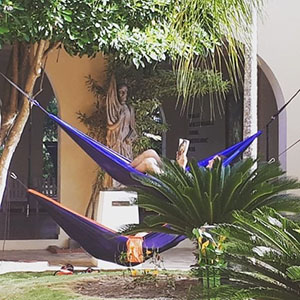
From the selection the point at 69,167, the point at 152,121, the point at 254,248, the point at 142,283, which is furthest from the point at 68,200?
the point at 254,248

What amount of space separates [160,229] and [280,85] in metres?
4.26

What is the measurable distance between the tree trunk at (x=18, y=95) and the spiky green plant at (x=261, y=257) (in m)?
3.62

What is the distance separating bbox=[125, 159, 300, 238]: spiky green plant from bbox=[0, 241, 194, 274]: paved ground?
1811 millimetres

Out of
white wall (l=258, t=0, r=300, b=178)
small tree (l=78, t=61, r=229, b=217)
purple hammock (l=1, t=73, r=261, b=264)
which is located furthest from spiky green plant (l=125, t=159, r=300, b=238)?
white wall (l=258, t=0, r=300, b=178)

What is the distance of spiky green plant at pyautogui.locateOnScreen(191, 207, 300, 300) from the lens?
9.47ft

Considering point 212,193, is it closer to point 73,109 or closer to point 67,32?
point 67,32

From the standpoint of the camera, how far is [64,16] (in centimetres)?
523

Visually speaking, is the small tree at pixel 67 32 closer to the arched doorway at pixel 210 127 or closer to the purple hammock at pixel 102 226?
the purple hammock at pixel 102 226

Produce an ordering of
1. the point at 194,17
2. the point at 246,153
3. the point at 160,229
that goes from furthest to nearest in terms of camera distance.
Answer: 1. the point at 246,153
2. the point at 160,229
3. the point at 194,17

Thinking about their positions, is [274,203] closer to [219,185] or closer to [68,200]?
[219,185]

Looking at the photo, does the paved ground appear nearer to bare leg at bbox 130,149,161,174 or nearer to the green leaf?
bare leg at bbox 130,149,161,174

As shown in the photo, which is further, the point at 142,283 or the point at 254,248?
the point at 142,283

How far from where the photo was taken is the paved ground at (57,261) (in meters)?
7.23

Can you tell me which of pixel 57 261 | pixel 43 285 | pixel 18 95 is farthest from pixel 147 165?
pixel 57 261
